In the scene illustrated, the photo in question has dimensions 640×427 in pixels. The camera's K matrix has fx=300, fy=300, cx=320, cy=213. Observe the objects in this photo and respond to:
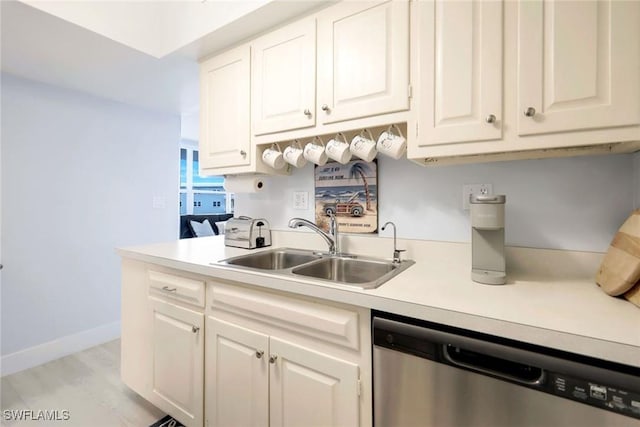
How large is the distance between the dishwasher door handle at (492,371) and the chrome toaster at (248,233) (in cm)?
124

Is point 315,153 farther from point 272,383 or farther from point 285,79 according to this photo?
point 272,383

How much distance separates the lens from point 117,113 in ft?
9.00

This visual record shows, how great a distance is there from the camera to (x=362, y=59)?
1288 mm

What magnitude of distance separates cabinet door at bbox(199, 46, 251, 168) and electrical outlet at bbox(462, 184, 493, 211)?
1.13 meters

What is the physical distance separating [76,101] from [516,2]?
10.00ft

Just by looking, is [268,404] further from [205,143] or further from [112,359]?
[112,359]

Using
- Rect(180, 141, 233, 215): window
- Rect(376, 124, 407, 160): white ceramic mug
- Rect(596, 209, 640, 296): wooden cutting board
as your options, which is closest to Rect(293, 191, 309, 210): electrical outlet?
Rect(376, 124, 407, 160): white ceramic mug

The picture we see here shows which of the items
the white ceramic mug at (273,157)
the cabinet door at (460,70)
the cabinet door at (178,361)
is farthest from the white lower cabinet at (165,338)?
the cabinet door at (460,70)

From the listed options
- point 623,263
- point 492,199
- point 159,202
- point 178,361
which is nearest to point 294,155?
point 492,199

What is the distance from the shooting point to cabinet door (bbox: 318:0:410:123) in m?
1.20

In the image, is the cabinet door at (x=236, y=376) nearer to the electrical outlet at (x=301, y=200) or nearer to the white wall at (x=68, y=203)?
the electrical outlet at (x=301, y=200)

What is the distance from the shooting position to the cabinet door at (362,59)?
1.20 m

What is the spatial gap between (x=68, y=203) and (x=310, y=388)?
256 centimetres

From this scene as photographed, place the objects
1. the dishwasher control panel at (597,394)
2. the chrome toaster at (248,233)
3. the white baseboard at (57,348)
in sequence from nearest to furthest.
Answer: the dishwasher control panel at (597,394)
the chrome toaster at (248,233)
the white baseboard at (57,348)
